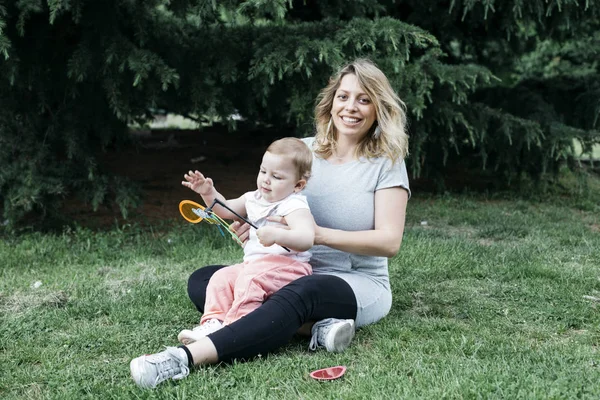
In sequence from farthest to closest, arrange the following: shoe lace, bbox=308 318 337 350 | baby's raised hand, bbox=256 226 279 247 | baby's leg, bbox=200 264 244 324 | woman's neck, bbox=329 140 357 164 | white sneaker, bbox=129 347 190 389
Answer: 1. woman's neck, bbox=329 140 357 164
2. baby's leg, bbox=200 264 244 324
3. shoe lace, bbox=308 318 337 350
4. baby's raised hand, bbox=256 226 279 247
5. white sneaker, bbox=129 347 190 389

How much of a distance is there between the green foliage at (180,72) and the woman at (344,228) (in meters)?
1.47

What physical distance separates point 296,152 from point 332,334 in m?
0.75

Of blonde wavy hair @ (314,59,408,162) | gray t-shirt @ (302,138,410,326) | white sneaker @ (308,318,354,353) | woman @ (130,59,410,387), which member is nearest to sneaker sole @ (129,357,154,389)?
woman @ (130,59,410,387)

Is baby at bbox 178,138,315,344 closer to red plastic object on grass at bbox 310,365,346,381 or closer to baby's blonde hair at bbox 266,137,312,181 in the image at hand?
baby's blonde hair at bbox 266,137,312,181

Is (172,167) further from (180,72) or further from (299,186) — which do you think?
(299,186)

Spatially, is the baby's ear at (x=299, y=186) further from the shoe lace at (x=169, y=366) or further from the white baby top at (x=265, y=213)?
the shoe lace at (x=169, y=366)

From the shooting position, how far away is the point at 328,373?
2.76 metres

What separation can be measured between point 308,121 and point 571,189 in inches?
132

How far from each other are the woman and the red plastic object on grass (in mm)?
171

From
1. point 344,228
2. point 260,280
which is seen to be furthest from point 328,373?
point 344,228

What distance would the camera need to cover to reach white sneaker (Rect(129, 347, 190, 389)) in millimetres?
2633

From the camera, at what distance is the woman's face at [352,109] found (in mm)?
3240

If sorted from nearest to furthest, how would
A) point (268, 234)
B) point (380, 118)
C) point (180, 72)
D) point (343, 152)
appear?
point (268, 234) → point (380, 118) → point (343, 152) → point (180, 72)

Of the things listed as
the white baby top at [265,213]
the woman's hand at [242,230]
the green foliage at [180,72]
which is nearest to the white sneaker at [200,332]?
the white baby top at [265,213]
